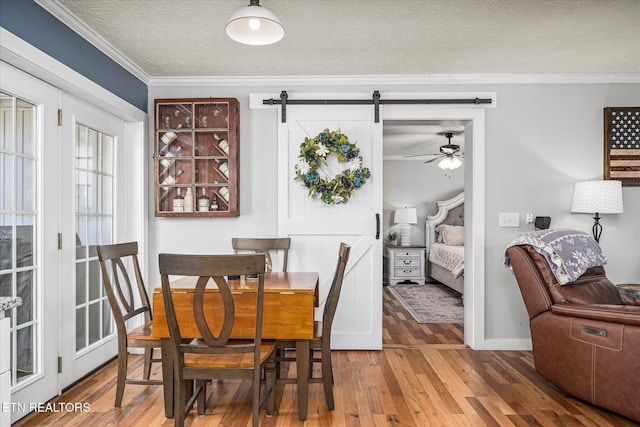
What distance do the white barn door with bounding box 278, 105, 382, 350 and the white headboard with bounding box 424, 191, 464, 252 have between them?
12.6 ft

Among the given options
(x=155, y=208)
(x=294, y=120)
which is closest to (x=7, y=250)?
(x=155, y=208)

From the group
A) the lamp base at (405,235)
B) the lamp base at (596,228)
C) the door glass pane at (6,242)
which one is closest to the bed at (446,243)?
the lamp base at (405,235)

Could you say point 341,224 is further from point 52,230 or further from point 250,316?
point 52,230

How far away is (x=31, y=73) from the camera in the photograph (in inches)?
90.0

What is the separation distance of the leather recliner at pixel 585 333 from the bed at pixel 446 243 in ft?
8.60

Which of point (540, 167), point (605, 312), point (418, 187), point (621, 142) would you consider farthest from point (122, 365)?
point (418, 187)

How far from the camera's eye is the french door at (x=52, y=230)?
2.24m

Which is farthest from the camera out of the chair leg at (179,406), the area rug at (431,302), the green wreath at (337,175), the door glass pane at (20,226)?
the area rug at (431,302)

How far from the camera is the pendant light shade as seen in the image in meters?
2.04

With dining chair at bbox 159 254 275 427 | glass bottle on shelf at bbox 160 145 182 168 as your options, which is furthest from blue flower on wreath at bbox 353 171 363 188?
dining chair at bbox 159 254 275 427

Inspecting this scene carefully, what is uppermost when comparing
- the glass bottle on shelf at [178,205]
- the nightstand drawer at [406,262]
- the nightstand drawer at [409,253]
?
the glass bottle on shelf at [178,205]

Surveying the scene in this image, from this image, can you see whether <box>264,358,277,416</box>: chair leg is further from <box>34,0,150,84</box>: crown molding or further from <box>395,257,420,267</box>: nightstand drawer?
<box>395,257,420,267</box>: nightstand drawer

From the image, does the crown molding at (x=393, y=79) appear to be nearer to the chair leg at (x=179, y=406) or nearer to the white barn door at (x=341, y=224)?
the white barn door at (x=341, y=224)

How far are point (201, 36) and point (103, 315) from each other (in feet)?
7.06
